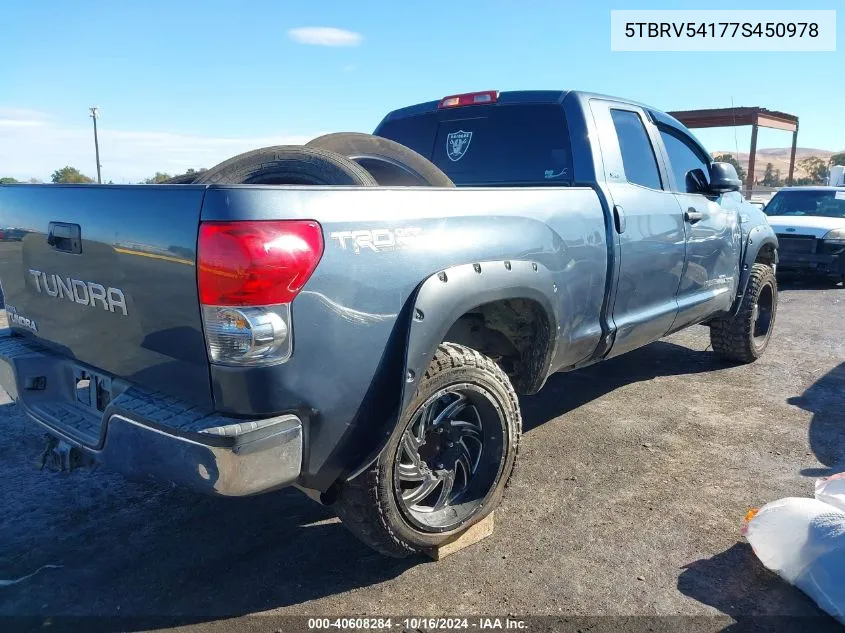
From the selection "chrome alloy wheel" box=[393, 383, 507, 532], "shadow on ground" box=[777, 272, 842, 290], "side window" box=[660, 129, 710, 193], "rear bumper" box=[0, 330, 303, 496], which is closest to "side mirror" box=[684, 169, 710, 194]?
"side window" box=[660, 129, 710, 193]

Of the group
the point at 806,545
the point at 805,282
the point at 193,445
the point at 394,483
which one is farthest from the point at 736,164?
the point at 193,445

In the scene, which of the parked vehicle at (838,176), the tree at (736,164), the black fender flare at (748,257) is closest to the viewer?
the black fender flare at (748,257)

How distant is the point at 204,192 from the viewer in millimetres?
2018

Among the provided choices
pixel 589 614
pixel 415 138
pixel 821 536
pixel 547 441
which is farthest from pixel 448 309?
pixel 415 138

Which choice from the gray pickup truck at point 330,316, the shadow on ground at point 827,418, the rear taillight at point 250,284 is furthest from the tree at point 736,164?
the rear taillight at point 250,284

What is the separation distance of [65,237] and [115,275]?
355 mm

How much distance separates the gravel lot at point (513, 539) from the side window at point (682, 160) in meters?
1.57

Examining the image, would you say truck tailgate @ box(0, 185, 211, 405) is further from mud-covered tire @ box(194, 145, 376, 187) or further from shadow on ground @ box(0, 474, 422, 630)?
shadow on ground @ box(0, 474, 422, 630)

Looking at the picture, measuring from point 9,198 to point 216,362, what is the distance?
1493 mm

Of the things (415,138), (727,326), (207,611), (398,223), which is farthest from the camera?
(727,326)

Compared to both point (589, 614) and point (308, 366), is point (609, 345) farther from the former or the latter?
point (308, 366)

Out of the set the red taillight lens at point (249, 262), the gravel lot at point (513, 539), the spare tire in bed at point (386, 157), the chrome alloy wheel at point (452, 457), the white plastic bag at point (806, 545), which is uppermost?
the spare tire in bed at point (386, 157)

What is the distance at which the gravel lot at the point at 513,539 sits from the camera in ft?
8.36

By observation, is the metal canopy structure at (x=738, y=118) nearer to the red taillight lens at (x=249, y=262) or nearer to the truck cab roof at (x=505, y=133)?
the truck cab roof at (x=505, y=133)
